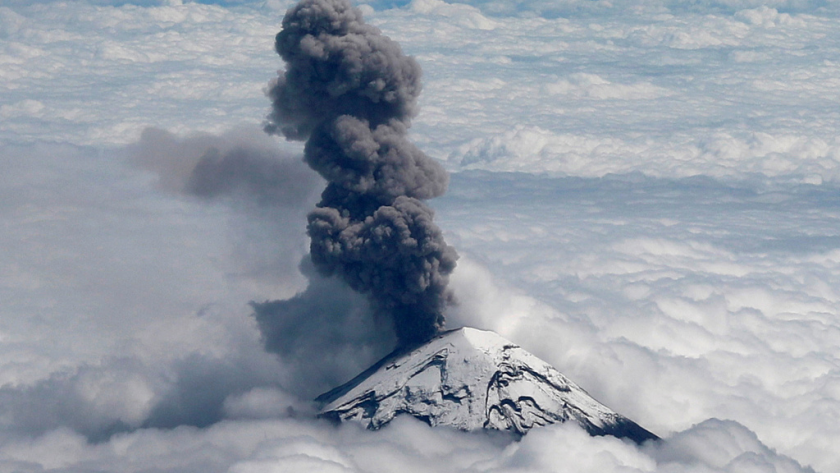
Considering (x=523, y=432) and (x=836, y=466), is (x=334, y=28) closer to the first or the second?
(x=523, y=432)

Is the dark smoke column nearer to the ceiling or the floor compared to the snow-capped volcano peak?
nearer to the ceiling

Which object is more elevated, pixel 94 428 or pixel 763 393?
pixel 94 428

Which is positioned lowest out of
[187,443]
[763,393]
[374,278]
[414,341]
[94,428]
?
[763,393]

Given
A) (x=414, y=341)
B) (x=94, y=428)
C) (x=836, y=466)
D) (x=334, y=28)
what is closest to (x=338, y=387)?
(x=414, y=341)

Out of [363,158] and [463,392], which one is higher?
[363,158]
